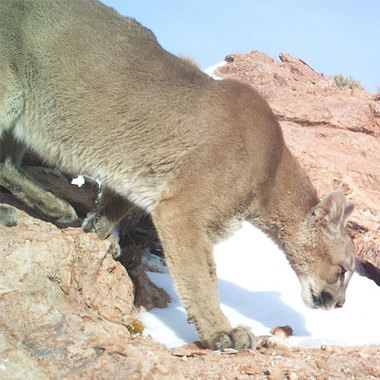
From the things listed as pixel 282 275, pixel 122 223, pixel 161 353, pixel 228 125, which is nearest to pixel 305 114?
pixel 282 275

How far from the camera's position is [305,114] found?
9.90m

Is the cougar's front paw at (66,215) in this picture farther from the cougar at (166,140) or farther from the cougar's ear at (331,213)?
the cougar's ear at (331,213)

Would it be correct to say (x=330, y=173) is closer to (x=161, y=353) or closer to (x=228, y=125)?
(x=228, y=125)

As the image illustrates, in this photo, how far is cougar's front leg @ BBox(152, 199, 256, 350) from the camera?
4066mm

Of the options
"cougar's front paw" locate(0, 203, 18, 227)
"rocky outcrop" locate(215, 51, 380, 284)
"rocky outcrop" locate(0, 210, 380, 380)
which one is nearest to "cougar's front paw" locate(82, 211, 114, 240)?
"rocky outcrop" locate(0, 210, 380, 380)

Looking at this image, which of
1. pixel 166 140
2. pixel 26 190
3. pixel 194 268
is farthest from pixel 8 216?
pixel 194 268

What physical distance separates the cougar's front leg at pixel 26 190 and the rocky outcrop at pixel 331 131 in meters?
4.70

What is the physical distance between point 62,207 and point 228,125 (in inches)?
69.4

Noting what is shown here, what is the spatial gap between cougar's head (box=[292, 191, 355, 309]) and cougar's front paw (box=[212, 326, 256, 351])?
1.03 meters

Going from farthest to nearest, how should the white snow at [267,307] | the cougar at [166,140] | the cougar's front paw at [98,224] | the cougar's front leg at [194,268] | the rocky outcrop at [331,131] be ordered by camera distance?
the rocky outcrop at [331,131]
the cougar's front paw at [98,224]
the white snow at [267,307]
the cougar at [166,140]
the cougar's front leg at [194,268]

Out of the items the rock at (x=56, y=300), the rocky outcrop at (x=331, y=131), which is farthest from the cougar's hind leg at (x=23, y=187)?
the rocky outcrop at (x=331, y=131)

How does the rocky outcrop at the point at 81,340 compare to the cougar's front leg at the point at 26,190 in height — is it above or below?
below

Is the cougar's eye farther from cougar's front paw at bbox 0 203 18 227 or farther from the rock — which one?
cougar's front paw at bbox 0 203 18 227

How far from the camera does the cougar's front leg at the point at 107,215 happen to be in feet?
16.6
